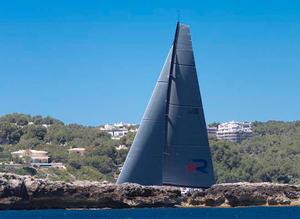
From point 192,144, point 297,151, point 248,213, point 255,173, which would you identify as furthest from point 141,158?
point 297,151

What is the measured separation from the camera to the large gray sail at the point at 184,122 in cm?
7731

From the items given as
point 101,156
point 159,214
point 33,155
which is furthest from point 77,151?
point 159,214

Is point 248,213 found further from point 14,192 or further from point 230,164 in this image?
point 230,164

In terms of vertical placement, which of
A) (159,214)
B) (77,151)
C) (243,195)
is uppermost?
(77,151)

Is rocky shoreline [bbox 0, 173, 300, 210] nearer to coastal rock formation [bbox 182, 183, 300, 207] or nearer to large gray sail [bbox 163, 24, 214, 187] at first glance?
coastal rock formation [bbox 182, 183, 300, 207]

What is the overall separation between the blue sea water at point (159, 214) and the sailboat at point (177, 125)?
2.46 m

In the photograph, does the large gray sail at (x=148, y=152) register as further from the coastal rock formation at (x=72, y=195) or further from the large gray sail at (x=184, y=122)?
the coastal rock formation at (x=72, y=195)

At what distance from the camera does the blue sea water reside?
70938 millimetres

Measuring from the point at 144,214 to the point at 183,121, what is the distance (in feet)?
28.4

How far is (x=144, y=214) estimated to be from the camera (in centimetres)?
7250

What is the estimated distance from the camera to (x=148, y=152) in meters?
76.2

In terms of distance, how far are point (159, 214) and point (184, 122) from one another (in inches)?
335

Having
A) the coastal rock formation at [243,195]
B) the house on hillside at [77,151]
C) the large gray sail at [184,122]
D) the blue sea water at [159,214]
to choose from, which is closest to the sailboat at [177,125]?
the large gray sail at [184,122]

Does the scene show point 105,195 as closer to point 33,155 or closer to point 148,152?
point 148,152
